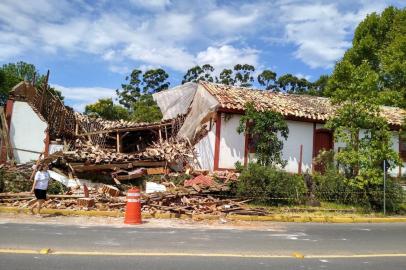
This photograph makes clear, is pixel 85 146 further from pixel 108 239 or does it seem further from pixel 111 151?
pixel 108 239

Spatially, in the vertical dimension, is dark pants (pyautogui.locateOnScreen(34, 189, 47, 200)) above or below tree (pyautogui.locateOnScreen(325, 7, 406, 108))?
below

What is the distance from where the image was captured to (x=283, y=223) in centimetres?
1466

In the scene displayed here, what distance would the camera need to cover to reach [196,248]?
9141 mm

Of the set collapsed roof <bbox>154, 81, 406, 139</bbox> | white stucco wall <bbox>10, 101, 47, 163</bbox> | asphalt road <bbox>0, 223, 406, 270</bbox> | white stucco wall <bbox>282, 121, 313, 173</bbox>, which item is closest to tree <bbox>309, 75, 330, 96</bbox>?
collapsed roof <bbox>154, 81, 406, 139</bbox>

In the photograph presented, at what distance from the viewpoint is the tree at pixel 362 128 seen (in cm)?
1767

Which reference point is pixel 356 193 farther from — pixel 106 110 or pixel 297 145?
pixel 106 110

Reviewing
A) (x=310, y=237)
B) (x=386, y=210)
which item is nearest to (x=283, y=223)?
(x=310, y=237)

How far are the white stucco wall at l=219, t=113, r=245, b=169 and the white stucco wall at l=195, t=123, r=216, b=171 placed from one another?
45 centimetres

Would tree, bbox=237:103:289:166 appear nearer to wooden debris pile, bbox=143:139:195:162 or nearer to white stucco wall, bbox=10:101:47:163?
wooden debris pile, bbox=143:139:195:162

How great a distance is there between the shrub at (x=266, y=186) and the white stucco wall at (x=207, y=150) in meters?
3.68

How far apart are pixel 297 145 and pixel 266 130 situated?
2.79 meters

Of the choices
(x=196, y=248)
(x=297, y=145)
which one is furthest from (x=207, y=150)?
(x=196, y=248)

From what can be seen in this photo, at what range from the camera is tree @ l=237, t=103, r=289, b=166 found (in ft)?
64.1

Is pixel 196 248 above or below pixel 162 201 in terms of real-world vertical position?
below
